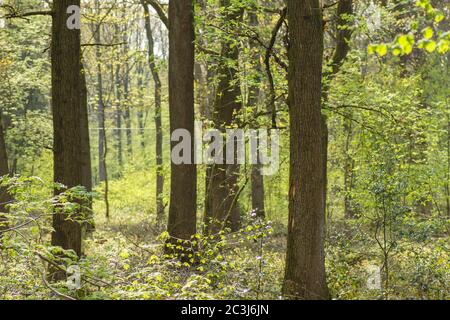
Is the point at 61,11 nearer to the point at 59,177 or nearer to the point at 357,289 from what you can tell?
the point at 59,177

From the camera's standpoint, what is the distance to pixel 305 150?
24.4ft

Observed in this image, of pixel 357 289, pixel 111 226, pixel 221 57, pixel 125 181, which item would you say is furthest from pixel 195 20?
pixel 125 181

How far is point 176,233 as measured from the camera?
1059 centimetres

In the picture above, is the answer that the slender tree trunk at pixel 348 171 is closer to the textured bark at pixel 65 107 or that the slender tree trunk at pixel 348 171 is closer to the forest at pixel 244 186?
the forest at pixel 244 186

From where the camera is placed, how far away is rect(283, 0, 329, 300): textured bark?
24.5ft

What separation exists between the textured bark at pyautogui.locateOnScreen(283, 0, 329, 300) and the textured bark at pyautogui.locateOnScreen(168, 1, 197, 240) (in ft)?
10.9

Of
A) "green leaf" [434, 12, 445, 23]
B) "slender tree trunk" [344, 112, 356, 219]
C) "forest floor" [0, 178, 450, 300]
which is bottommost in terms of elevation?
"forest floor" [0, 178, 450, 300]

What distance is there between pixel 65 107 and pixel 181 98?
8.05ft

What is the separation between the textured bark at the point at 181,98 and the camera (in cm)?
1050

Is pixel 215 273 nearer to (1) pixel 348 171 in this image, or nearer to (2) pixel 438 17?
(2) pixel 438 17

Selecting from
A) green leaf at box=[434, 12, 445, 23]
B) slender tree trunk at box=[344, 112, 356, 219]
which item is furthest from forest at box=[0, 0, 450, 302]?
slender tree trunk at box=[344, 112, 356, 219]

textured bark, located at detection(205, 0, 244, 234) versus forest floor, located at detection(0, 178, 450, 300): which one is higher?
textured bark, located at detection(205, 0, 244, 234)

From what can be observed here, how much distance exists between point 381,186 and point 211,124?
4.71 metres

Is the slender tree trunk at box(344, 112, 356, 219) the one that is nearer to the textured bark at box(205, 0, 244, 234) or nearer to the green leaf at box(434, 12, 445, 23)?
the textured bark at box(205, 0, 244, 234)
